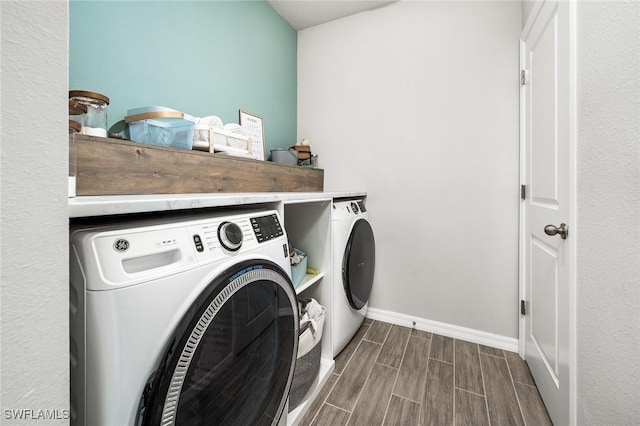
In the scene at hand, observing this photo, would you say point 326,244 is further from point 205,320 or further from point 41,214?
point 41,214

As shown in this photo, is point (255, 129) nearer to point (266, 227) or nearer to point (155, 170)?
point (155, 170)

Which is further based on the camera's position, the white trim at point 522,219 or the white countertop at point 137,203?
the white trim at point 522,219

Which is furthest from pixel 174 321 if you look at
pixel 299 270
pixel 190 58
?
pixel 190 58

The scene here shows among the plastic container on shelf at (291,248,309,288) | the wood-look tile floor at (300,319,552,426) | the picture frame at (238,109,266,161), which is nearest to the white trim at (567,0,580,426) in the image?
the wood-look tile floor at (300,319,552,426)

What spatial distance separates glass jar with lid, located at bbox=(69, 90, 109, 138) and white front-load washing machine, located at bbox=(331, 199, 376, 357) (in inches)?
44.6

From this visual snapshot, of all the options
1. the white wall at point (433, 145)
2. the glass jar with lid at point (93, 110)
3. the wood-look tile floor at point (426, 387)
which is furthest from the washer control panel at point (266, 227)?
the white wall at point (433, 145)

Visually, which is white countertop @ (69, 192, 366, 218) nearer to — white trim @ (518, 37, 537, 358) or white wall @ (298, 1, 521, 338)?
white wall @ (298, 1, 521, 338)

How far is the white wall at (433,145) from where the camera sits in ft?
5.84

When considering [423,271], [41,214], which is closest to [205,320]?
[41,214]

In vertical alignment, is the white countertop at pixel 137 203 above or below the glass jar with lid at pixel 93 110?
below

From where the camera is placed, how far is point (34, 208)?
361mm

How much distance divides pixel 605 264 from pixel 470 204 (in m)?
1.11

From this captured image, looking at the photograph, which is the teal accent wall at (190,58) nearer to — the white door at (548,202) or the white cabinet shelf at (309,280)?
the white cabinet shelf at (309,280)

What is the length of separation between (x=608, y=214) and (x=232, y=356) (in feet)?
3.89
